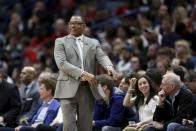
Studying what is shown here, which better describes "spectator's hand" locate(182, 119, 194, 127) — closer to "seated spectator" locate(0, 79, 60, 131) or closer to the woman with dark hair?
the woman with dark hair

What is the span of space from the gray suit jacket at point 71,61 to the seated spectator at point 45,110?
2311mm

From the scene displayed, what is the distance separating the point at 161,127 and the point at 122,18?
335 inches

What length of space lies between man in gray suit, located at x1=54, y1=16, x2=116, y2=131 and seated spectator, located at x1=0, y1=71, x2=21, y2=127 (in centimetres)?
306

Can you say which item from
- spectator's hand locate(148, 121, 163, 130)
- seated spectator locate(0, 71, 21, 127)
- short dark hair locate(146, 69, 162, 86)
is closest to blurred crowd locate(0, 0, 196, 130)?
short dark hair locate(146, 69, 162, 86)

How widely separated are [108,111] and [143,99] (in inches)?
26.9

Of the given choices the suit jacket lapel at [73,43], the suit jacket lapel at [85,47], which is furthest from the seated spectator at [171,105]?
the suit jacket lapel at [73,43]

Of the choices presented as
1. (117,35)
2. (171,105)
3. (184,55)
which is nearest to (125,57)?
(184,55)

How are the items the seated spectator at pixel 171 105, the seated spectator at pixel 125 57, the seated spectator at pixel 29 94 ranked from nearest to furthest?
the seated spectator at pixel 171 105 < the seated spectator at pixel 29 94 < the seated spectator at pixel 125 57

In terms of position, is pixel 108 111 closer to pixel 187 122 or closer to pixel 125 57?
pixel 187 122

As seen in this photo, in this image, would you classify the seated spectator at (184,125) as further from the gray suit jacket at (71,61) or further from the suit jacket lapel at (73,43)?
the suit jacket lapel at (73,43)

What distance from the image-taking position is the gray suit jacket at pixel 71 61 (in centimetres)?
666

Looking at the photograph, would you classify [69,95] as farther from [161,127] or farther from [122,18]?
[122,18]

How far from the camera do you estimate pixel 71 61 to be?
6848mm

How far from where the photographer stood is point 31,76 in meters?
10.6
